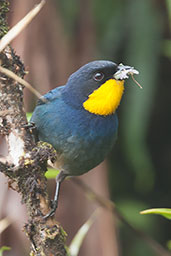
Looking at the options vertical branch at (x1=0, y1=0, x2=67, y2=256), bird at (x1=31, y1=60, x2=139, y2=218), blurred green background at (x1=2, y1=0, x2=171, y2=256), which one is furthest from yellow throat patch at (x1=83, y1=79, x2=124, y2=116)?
blurred green background at (x1=2, y1=0, x2=171, y2=256)

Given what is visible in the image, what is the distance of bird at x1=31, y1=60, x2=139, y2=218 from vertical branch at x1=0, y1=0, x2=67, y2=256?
66 cm

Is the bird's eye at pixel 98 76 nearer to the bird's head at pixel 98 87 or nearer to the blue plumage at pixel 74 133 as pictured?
the bird's head at pixel 98 87

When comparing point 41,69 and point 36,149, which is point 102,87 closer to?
point 36,149

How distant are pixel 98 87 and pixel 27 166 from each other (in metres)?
0.89

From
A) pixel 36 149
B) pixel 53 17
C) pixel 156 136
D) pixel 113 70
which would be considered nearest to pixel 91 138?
pixel 113 70

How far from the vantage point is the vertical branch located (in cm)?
157

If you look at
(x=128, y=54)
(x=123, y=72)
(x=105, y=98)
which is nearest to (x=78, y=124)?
(x=105, y=98)

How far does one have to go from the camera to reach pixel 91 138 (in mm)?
2387

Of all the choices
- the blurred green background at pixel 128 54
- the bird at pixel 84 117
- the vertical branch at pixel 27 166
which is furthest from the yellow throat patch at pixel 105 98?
the blurred green background at pixel 128 54

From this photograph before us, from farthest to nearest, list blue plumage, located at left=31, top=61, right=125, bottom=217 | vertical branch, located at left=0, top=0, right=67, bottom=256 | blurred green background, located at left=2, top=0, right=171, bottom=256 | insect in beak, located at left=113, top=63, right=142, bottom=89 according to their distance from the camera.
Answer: blurred green background, located at left=2, top=0, right=171, bottom=256, blue plumage, located at left=31, top=61, right=125, bottom=217, insect in beak, located at left=113, top=63, right=142, bottom=89, vertical branch, located at left=0, top=0, right=67, bottom=256

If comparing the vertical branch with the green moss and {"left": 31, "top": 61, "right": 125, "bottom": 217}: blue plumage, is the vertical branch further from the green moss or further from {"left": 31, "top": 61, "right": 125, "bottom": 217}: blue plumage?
{"left": 31, "top": 61, "right": 125, "bottom": 217}: blue plumage

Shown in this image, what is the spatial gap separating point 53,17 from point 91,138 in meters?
1.65

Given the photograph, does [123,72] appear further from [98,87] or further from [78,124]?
[78,124]

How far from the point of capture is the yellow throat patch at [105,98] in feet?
7.64
